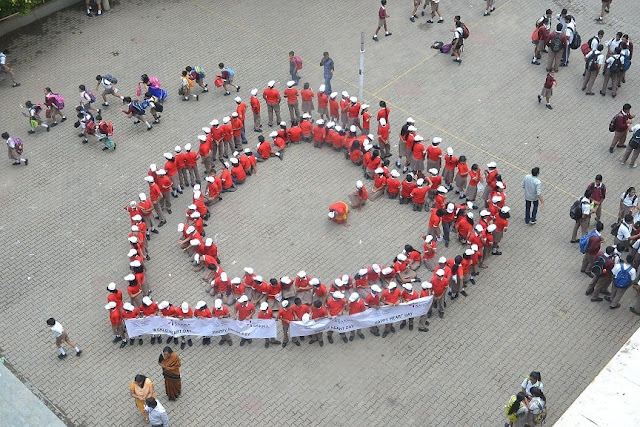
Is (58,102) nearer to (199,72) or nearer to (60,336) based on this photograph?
(199,72)

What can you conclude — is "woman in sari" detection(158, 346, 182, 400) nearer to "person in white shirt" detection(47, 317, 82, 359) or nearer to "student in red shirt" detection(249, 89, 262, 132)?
"person in white shirt" detection(47, 317, 82, 359)

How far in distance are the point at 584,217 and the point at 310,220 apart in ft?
23.9

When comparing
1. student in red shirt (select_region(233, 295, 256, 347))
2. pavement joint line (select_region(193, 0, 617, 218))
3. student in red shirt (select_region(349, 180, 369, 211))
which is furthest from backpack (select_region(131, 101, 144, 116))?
student in red shirt (select_region(233, 295, 256, 347))

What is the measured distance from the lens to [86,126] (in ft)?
81.3

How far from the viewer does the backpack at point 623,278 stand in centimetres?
1890

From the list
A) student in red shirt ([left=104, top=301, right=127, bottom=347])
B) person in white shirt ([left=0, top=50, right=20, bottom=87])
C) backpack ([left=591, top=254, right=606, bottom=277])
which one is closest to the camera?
student in red shirt ([left=104, top=301, right=127, bottom=347])

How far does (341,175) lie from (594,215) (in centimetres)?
717

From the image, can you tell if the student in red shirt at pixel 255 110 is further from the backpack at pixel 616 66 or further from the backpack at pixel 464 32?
the backpack at pixel 616 66

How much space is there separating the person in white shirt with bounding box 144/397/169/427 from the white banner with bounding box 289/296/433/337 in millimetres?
3592

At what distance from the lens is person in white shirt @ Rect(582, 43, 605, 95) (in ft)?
83.4

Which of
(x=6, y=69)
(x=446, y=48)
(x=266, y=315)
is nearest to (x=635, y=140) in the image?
(x=446, y=48)

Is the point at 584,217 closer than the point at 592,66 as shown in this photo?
Yes

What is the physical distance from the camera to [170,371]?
57.2 feet

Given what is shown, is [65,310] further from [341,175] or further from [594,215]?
[594,215]
